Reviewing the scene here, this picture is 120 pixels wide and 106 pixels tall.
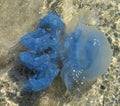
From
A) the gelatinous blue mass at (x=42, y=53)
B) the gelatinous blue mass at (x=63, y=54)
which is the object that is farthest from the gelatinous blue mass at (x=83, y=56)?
the gelatinous blue mass at (x=42, y=53)

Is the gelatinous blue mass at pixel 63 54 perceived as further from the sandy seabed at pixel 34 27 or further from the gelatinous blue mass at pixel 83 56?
the sandy seabed at pixel 34 27

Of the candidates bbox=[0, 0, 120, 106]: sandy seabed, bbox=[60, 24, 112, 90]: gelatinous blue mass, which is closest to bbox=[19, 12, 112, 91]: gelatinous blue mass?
bbox=[60, 24, 112, 90]: gelatinous blue mass

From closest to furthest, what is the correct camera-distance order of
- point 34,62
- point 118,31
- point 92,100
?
point 34,62 < point 92,100 < point 118,31

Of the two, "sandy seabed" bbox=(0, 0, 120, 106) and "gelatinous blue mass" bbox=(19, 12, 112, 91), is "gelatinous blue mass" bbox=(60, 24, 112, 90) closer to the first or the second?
"gelatinous blue mass" bbox=(19, 12, 112, 91)

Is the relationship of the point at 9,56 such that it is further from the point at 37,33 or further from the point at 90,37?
the point at 90,37

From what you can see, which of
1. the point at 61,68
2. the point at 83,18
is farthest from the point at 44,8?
the point at 61,68

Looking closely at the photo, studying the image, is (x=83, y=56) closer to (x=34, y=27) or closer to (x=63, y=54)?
(x=63, y=54)
